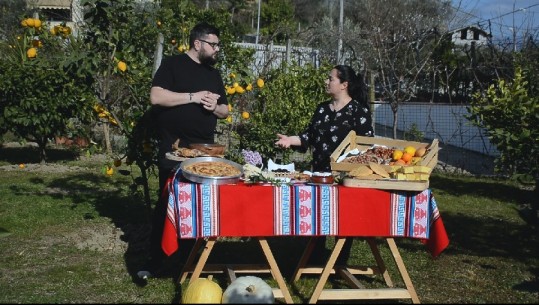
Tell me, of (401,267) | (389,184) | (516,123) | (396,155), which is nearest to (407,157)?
(396,155)

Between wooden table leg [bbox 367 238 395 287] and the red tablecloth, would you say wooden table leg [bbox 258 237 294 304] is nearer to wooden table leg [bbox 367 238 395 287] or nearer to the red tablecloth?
the red tablecloth

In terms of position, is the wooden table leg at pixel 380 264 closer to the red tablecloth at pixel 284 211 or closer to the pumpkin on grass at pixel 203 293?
the red tablecloth at pixel 284 211

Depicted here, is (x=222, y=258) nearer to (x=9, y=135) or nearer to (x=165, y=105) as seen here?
(x=165, y=105)

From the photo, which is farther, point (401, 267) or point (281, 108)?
point (281, 108)

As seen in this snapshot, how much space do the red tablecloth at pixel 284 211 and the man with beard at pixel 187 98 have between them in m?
0.80

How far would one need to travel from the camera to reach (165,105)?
204 inches

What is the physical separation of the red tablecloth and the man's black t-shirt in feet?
2.65

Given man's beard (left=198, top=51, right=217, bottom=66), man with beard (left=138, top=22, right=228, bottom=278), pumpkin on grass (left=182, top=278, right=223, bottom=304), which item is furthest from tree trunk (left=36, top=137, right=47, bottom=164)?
pumpkin on grass (left=182, top=278, right=223, bottom=304)

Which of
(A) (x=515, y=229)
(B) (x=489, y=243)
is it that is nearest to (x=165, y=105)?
(B) (x=489, y=243)

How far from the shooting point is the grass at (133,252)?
5.25m

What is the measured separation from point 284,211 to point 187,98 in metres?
1.25

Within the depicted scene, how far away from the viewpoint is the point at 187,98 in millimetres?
5180

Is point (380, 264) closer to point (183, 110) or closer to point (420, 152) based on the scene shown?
point (420, 152)

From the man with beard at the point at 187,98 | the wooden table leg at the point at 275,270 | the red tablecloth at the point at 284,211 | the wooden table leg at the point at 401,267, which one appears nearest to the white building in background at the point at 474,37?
the man with beard at the point at 187,98
